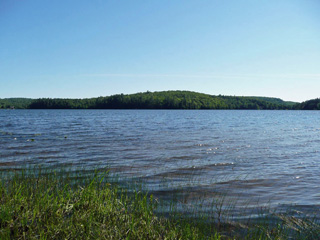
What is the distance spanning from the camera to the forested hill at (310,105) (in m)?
143

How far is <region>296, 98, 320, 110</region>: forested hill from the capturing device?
14312 centimetres

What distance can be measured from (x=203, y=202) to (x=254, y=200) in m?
1.69

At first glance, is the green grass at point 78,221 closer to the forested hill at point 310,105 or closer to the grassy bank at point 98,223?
the grassy bank at point 98,223

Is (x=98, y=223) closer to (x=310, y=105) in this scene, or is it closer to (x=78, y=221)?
(x=78, y=221)

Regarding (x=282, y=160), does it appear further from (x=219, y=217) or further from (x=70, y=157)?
(x=70, y=157)

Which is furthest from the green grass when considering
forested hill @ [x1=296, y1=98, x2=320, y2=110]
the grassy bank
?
forested hill @ [x1=296, y1=98, x2=320, y2=110]

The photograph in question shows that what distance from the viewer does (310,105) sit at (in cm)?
14888

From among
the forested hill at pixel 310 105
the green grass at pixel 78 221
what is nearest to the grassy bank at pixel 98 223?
the green grass at pixel 78 221

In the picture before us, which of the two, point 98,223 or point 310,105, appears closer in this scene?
point 98,223

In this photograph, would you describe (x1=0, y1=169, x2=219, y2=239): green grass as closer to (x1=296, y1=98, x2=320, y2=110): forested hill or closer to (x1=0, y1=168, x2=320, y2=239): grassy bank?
(x1=0, y1=168, x2=320, y2=239): grassy bank

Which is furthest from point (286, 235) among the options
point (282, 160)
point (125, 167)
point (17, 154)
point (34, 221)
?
point (17, 154)

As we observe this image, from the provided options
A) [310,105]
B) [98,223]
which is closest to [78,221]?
[98,223]

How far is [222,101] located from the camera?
164 m

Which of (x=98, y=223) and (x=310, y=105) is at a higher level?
(x=310, y=105)
